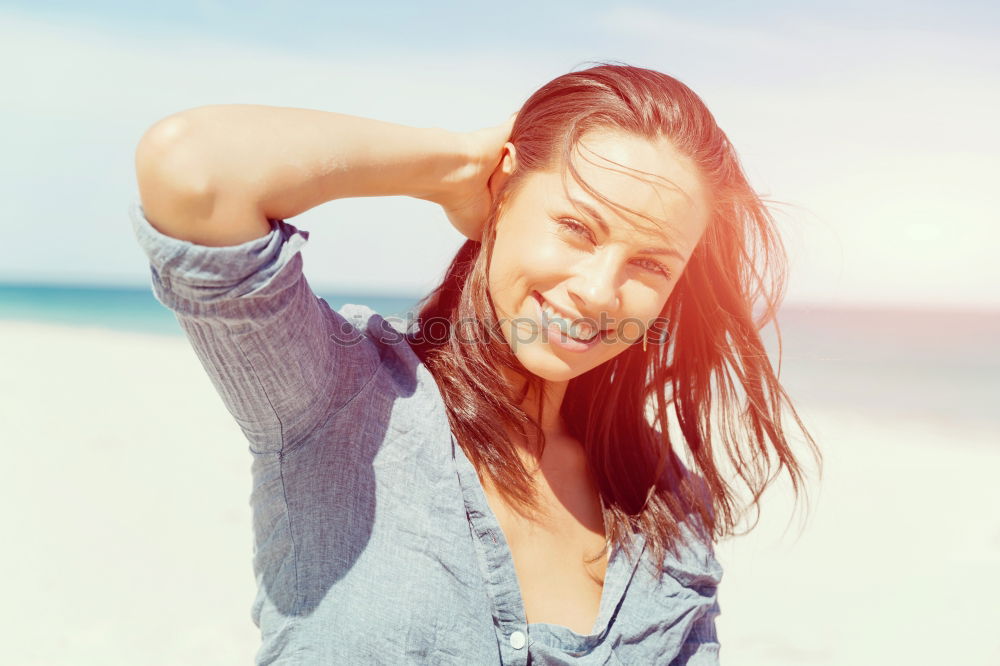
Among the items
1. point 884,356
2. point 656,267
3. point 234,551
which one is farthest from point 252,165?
point 884,356

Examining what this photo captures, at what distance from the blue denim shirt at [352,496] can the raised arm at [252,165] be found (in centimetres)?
7

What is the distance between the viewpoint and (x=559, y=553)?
1977 millimetres

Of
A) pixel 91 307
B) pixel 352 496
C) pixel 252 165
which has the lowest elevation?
pixel 91 307

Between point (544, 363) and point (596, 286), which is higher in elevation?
point (596, 286)

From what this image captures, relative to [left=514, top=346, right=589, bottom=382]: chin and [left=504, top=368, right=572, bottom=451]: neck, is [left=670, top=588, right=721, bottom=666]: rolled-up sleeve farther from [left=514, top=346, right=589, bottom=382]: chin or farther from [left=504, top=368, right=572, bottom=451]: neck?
[left=514, top=346, right=589, bottom=382]: chin

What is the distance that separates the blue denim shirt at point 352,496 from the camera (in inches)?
52.6

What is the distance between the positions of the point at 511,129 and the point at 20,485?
547 cm

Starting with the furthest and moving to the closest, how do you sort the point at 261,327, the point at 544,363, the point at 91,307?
the point at 91,307 → the point at 544,363 → the point at 261,327

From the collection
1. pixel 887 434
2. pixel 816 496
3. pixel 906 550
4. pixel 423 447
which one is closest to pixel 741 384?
pixel 423 447

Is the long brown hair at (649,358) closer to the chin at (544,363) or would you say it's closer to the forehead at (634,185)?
the forehead at (634,185)

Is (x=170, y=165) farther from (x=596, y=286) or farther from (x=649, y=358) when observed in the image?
(x=649, y=358)

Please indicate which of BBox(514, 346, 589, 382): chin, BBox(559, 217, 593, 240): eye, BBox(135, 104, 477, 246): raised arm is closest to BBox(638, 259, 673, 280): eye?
BBox(559, 217, 593, 240): eye

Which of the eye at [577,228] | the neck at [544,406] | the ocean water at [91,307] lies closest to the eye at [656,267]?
the eye at [577,228]

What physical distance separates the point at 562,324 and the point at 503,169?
42 cm
